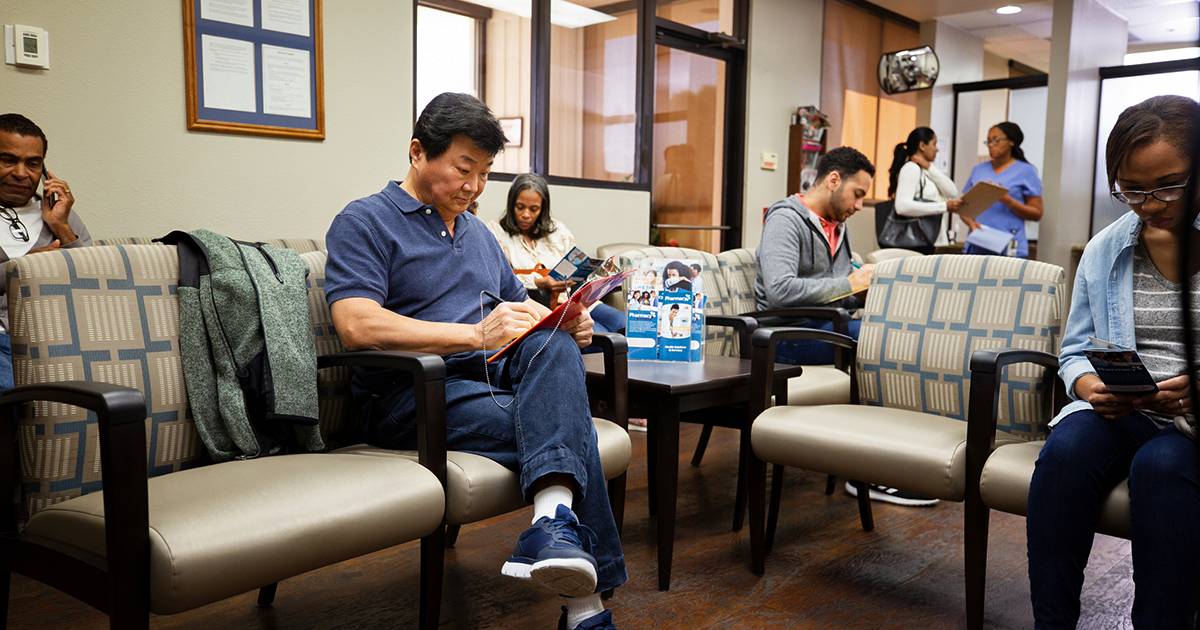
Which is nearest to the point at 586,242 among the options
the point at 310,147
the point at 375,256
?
the point at 310,147

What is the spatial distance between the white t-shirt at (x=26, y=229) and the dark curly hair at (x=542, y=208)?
189 cm

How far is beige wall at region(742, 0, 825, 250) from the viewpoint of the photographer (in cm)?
600

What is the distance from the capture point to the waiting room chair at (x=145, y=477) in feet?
3.99

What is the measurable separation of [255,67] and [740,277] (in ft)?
6.73

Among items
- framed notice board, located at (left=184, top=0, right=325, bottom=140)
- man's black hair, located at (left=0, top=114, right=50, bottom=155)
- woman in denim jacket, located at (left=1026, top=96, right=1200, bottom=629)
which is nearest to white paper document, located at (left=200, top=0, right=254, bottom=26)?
framed notice board, located at (left=184, top=0, right=325, bottom=140)

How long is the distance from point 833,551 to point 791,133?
14.5 ft

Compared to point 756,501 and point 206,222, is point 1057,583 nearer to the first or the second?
point 756,501

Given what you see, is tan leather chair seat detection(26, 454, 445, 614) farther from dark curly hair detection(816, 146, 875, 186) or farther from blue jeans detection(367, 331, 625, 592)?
dark curly hair detection(816, 146, 875, 186)

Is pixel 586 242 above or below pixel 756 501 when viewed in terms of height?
above

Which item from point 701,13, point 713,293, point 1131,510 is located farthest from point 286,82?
point 1131,510

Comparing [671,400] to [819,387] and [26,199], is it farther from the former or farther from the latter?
[26,199]

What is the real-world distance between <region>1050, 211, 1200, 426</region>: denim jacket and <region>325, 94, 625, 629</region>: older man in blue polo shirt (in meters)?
0.99

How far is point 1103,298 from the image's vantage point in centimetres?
181

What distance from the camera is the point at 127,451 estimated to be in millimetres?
1214
